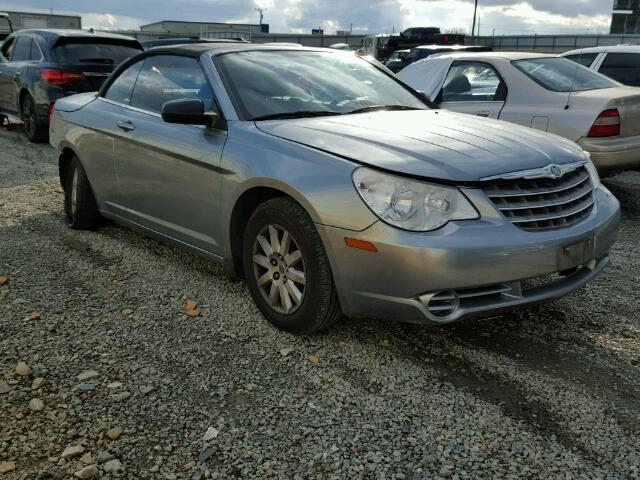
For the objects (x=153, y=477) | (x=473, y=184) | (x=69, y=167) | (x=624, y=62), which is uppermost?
(x=624, y=62)

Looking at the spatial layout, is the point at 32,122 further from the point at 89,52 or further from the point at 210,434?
the point at 210,434

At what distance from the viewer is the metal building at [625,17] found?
5428 centimetres

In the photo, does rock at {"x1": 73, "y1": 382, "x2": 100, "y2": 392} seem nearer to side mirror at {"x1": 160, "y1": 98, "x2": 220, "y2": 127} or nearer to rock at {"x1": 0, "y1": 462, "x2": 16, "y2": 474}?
rock at {"x1": 0, "y1": 462, "x2": 16, "y2": 474}

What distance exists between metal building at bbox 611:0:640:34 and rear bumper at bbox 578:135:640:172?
54.1 m

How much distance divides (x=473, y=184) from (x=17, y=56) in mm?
10087

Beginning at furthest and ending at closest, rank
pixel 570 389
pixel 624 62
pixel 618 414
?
pixel 624 62 → pixel 570 389 → pixel 618 414

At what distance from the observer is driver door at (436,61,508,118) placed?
6.76 metres

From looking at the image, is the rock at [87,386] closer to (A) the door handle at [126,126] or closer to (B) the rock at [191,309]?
(B) the rock at [191,309]

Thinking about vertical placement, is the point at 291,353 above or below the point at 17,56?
below

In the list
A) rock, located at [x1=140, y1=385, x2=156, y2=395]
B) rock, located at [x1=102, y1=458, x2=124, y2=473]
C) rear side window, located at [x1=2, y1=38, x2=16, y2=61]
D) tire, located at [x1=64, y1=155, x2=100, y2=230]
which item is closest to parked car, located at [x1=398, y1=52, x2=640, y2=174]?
tire, located at [x1=64, y1=155, x2=100, y2=230]

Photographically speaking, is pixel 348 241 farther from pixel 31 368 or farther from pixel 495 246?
pixel 31 368

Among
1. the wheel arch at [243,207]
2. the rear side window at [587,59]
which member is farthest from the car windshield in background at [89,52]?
the wheel arch at [243,207]

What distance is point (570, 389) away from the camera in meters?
2.91

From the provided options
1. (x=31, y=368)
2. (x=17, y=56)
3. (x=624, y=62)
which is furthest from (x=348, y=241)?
(x=17, y=56)
